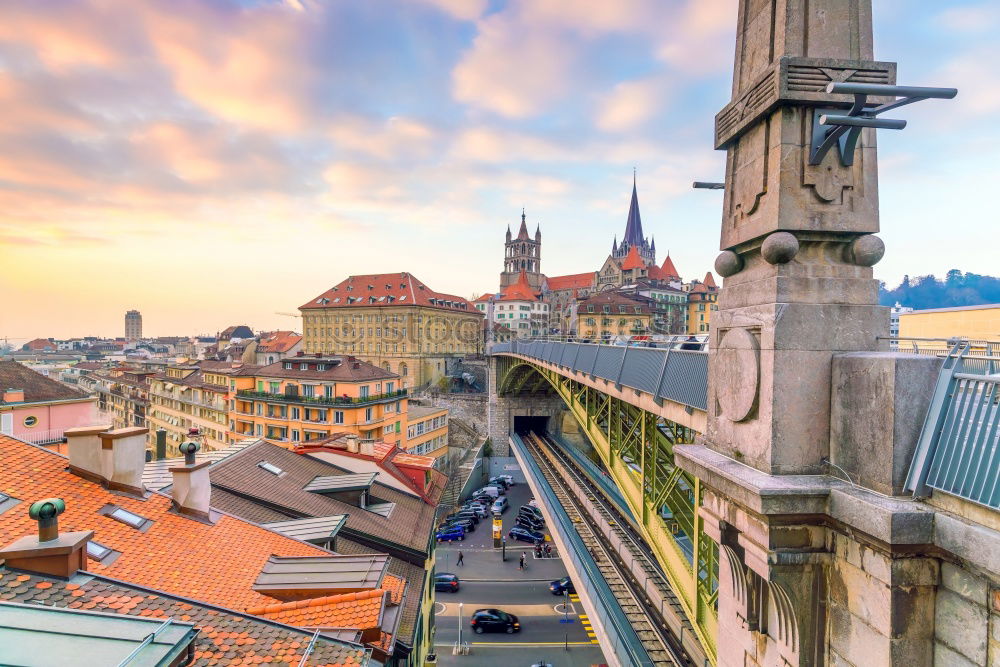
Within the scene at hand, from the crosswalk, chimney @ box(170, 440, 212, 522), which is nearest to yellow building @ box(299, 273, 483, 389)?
the crosswalk

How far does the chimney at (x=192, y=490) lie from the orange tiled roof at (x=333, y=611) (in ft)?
13.5

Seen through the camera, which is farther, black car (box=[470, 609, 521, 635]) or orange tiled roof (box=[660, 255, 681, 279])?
orange tiled roof (box=[660, 255, 681, 279])

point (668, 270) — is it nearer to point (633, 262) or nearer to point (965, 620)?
point (633, 262)

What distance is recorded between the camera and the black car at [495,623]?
24562 millimetres

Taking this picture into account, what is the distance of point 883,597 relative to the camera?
3.62m

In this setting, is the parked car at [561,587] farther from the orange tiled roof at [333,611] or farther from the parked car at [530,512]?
the orange tiled roof at [333,611]

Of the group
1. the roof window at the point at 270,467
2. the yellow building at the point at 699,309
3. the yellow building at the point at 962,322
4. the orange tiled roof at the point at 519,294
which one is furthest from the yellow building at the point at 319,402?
the orange tiled roof at the point at 519,294

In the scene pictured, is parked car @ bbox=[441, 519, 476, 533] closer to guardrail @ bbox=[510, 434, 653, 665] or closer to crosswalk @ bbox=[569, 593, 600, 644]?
crosswalk @ bbox=[569, 593, 600, 644]

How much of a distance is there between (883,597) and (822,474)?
1.08m

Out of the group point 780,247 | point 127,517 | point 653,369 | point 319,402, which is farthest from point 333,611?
point 319,402

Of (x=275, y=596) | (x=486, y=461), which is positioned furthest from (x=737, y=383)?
(x=486, y=461)

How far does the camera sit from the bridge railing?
9125 mm

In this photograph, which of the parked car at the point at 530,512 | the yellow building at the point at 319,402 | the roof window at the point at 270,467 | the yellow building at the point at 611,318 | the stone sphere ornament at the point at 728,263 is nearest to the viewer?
the stone sphere ornament at the point at 728,263

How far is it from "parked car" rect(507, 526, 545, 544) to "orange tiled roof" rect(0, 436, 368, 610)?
28784 mm
